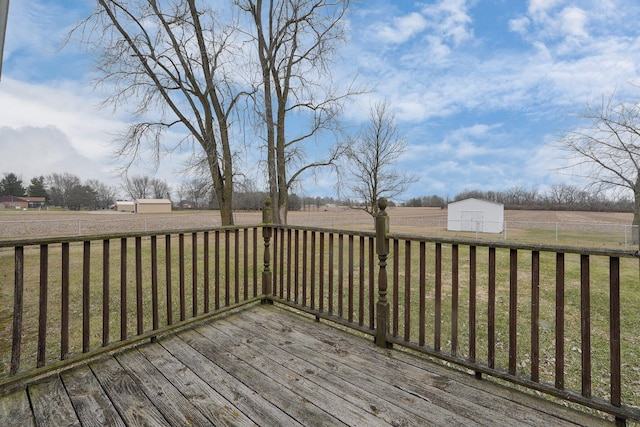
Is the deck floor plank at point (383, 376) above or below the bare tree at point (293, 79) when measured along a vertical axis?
below

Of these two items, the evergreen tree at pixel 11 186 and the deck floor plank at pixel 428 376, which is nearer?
the deck floor plank at pixel 428 376

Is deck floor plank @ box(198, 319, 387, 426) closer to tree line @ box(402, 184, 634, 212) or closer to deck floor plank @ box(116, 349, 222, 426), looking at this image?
deck floor plank @ box(116, 349, 222, 426)

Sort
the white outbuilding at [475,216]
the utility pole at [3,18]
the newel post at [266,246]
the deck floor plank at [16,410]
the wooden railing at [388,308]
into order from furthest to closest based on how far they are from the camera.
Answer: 1. the white outbuilding at [475,216]
2. the newel post at [266,246]
3. the wooden railing at [388,308]
4. the deck floor plank at [16,410]
5. the utility pole at [3,18]

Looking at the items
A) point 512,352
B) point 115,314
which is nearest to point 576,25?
point 512,352

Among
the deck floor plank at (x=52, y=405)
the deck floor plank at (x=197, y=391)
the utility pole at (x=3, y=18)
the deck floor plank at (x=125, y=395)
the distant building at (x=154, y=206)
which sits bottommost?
the deck floor plank at (x=197, y=391)

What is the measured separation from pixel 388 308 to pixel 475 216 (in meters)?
19.6

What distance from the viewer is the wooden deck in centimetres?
143

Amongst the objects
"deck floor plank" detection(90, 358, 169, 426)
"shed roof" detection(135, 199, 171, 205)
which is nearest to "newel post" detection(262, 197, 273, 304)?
"deck floor plank" detection(90, 358, 169, 426)

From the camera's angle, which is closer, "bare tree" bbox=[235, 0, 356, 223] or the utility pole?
the utility pole

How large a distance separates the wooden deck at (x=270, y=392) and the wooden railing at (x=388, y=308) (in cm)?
12

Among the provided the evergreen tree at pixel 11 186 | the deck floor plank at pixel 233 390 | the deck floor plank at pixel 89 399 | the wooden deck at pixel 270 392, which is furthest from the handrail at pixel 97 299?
the evergreen tree at pixel 11 186

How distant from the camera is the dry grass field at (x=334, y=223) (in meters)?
Answer: 9.20

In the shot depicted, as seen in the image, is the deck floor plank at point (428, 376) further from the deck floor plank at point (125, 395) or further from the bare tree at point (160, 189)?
the bare tree at point (160, 189)

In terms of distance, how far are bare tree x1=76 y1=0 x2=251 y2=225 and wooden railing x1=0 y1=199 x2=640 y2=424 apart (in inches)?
181
